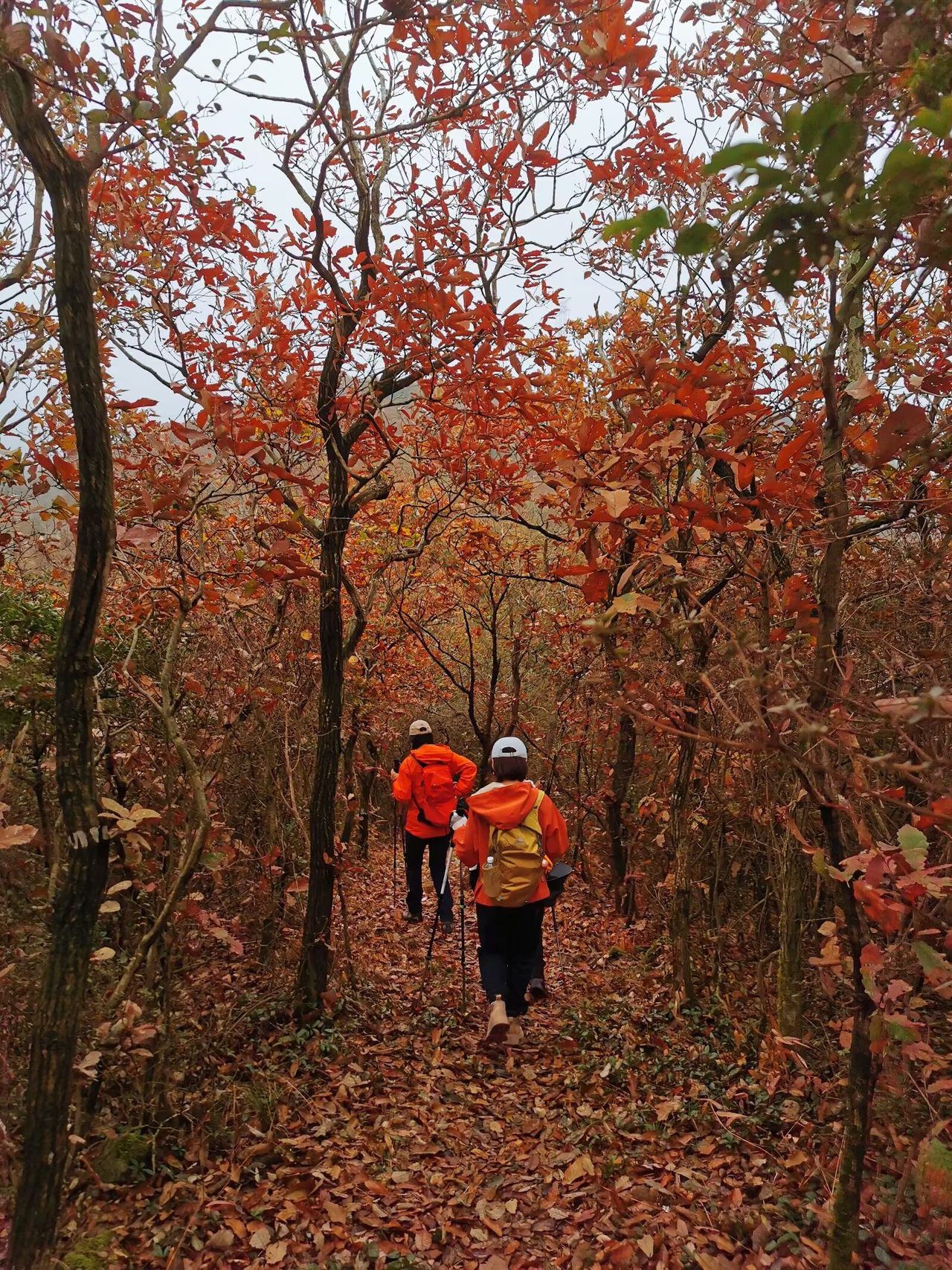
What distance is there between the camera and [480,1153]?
4.01 m

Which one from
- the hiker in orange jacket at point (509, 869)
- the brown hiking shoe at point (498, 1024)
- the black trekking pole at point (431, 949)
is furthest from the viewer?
the black trekking pole at point (431, 949)

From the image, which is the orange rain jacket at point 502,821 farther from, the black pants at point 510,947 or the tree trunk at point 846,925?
the tree trunk at point 846,925

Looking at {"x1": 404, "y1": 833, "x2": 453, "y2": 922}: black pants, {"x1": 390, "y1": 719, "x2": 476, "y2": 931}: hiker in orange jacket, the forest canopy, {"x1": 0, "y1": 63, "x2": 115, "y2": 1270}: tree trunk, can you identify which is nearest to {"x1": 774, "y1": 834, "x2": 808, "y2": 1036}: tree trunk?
the forest canopy

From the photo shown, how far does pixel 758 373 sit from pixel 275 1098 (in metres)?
5.30

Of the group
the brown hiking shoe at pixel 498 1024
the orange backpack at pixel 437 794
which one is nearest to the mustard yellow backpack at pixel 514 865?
the brown hiking shoe at pixel 498 1024

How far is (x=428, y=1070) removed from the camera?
4.77 m

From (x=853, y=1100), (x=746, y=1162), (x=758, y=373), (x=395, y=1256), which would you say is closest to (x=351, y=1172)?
(x=395, y=1256)

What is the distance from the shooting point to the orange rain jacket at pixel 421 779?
737cm

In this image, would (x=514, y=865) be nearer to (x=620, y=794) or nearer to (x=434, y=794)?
(x=434, y=794)

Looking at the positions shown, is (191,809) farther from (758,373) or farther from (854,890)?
(758,373)

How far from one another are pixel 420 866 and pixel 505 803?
315 centimetres

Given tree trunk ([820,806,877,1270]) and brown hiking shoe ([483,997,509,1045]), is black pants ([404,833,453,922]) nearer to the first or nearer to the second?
brown hiking shoe ([483,997,509,1045])

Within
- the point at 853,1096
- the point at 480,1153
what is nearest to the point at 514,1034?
the point at 480,1153

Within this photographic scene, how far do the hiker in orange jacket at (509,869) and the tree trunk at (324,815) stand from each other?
0.96 metres
